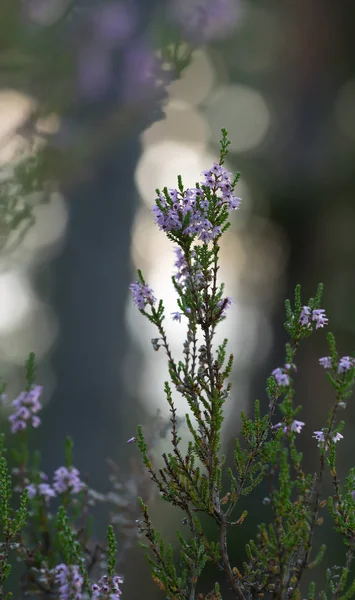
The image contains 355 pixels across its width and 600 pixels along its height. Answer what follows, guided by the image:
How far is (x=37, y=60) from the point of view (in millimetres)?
2941

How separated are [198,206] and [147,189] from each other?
391cm

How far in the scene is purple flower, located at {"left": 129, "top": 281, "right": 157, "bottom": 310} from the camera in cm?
150

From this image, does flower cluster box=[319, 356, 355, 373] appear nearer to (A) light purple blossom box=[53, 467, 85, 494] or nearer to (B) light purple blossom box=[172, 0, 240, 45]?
(A) light purple blossom box=[53, 467, 85, 494]

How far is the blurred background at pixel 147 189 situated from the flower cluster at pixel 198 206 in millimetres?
950

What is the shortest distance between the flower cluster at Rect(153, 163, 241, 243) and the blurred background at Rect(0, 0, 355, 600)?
0.95 metres

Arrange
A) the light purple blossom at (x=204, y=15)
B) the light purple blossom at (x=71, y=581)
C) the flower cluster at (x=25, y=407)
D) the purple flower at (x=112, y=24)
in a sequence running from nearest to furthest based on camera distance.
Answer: the light purple blossom at (x=71, y=581)
the flower cluster at (x=25, y=407)
the light purple blossom at (x=204, y=15)
the purple flower at (x=112, y=24)

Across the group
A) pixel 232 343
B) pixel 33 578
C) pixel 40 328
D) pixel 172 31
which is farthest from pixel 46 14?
pixel 232 343

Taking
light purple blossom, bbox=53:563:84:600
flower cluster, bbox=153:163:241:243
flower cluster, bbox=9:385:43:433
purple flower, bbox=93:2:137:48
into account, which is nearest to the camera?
light purple blossom, bbox=53:563:84:600

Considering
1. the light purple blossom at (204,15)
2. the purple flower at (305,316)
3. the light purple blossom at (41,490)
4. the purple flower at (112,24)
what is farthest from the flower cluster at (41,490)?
the purple flower at (112,24)

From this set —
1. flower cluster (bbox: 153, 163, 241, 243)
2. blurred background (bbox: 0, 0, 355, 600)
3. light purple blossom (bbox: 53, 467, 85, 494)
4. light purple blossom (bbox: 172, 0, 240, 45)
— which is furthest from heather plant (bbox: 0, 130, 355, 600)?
light purple blossom (bbox: 172, 0, 240, 45)

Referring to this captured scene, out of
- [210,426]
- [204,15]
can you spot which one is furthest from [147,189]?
[210,426]

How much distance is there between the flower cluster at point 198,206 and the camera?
1.47 m

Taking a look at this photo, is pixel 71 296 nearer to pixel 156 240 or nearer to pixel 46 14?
pixel 156 240

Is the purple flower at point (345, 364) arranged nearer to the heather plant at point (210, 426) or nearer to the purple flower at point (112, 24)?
the heather plant at point (210, 426)
